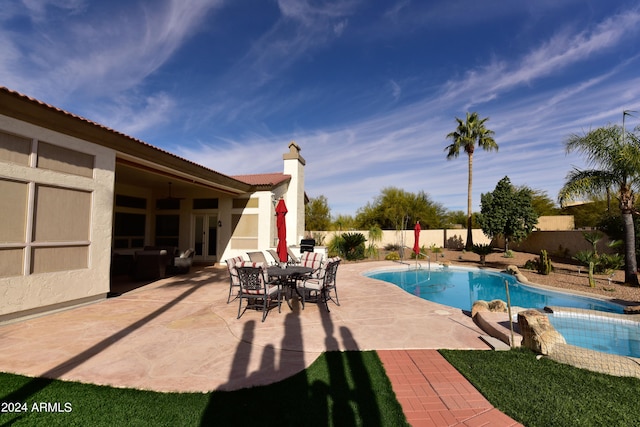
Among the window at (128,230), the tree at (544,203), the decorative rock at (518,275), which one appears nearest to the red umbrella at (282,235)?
the window at (128,230)

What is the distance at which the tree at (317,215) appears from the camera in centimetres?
2872

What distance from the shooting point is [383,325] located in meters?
5.36

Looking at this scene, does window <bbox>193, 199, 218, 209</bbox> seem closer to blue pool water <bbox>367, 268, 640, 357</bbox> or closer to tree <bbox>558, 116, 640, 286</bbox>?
blue pool water <bbox>367, 268, 640, 357</bbox>

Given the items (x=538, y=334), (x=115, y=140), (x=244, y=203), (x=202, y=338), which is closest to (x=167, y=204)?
(x=244, y=203)

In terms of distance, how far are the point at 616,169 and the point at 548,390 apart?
38.4 ft

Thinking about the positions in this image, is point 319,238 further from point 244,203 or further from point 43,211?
point 43,211

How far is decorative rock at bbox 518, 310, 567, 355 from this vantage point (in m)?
4.05

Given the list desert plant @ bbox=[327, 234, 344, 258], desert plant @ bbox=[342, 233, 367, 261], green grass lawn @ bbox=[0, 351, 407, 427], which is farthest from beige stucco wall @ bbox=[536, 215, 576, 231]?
green grass lawn @ bbox=[0, 351, 407, 427]

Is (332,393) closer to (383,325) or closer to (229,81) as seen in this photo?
(383,325)

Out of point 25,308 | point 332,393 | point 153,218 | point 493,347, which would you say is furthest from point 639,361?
point 153,218

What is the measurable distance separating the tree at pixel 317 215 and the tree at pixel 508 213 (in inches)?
562

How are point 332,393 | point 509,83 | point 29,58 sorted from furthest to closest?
point 509,83 → point 29,58 → point 332,393

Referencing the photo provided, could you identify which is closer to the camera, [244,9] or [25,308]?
[25,308]

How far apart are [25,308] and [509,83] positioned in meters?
19.0
